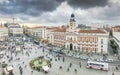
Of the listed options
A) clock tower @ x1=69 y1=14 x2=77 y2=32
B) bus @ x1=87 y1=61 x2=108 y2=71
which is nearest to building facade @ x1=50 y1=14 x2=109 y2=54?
clock tower @ x1=69 y1=14 x2=77 y2=32

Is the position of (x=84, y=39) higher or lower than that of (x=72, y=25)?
lower

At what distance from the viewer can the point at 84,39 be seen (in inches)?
2067

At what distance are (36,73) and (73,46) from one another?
28.4m

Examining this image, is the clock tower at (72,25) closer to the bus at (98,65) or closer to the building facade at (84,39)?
the building facade at (84,39)

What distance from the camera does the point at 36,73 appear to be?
28578 millimetres

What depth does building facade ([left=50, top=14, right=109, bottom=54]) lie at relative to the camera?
49.4 meters

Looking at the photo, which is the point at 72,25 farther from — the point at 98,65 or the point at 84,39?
the point at 98,65

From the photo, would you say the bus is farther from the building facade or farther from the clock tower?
the clock tower

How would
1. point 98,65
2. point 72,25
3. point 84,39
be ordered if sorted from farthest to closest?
point 72,25 < point 84,39 < point 98,65

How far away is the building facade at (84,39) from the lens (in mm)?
49406

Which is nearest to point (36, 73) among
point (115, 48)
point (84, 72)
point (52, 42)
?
point (84, 72)

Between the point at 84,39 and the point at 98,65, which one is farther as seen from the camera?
the point at 84,39

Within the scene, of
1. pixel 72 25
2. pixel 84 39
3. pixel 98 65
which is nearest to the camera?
pixel 98 65

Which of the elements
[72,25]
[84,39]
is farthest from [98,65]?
[72,25]
